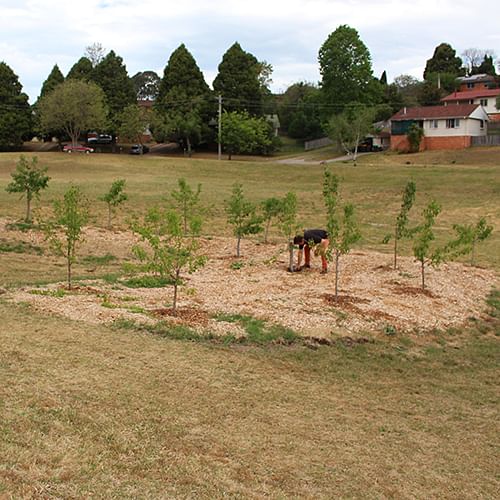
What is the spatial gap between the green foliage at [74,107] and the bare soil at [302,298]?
130 feet

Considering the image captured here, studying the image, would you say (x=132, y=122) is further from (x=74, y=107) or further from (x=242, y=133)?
(x=242, y=133)

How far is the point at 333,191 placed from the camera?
13758mm

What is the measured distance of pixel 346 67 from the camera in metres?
61.7

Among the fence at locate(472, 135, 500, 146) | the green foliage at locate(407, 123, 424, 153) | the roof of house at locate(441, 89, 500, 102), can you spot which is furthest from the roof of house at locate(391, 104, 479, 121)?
the roof of house at locate(441, 89, 500, 102)

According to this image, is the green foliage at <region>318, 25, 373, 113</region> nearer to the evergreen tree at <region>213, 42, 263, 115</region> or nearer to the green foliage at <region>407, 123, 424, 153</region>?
the evergreen tree at <region>213, 42, 263, 115</region>

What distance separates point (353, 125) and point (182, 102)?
17467 millimetres

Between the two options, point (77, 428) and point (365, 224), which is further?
point (365, 224)

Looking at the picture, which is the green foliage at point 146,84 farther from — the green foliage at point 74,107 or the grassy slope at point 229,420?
the grassy slope at point 229,420

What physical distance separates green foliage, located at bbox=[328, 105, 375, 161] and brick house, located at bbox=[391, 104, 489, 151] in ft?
17.6

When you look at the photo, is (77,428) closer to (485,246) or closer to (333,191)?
(333,191)

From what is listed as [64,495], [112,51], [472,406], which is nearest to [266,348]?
[472,406]

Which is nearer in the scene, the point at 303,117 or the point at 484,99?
the point at 484,99

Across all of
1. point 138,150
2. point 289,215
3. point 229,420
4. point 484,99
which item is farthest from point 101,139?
point 229,420

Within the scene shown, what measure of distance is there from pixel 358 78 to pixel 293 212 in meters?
49.4
